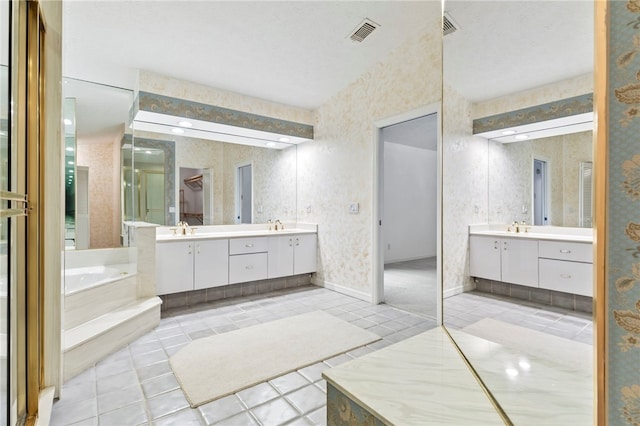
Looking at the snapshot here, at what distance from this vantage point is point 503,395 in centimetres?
90

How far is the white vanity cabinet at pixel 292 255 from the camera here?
13.2 feet

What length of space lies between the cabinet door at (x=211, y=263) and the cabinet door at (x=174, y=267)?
8cm

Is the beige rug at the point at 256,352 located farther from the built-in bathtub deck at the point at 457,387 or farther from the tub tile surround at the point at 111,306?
the built-in bathtub deck at the point at 457,387

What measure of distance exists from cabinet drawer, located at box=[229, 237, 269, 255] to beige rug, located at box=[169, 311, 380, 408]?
44.0 inches

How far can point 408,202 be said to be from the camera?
22.1ft

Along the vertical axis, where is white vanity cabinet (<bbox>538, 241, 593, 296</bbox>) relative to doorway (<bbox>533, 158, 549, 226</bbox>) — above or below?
below

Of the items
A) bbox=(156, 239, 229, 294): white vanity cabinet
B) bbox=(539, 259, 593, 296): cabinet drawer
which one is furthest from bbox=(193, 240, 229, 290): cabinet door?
bbox=(539, 259, 593, 296): cabinet drawer

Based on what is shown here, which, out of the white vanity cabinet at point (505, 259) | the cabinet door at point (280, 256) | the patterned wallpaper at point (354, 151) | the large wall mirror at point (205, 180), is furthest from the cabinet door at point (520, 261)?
the large wall mirror at point (205, 180)

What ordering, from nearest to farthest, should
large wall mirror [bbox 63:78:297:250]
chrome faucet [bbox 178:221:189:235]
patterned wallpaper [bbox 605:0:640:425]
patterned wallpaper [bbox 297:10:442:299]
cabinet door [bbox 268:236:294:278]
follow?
patterned wallpaper [bbox 605:0:640:425] < patterned wallpaper [bbox 297:10:442:299] < large wall mirror [bbox 63:78:297:250] < chrome faucet [bbox 178:221:189:235] < cabinet door [bbox 268:236:294:278]

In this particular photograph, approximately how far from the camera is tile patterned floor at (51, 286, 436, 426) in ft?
5.11

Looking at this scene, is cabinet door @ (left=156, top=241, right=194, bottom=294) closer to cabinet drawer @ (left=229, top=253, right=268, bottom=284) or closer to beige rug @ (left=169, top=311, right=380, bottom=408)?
cabinet drawer @ (left=229, top=253, right=268, bottom=284)

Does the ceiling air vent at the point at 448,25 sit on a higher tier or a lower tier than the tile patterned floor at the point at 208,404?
higher

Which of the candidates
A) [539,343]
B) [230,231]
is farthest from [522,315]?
[230,231]

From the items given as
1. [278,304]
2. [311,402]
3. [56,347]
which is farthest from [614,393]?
[278,304]
